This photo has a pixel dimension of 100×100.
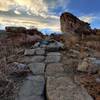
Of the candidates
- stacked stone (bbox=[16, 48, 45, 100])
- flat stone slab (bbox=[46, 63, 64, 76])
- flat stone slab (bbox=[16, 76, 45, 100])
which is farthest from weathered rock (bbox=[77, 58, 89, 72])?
flat stone slab (bbox=[16, 76, 45, 100])

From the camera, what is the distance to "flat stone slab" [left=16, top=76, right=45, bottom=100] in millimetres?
3041

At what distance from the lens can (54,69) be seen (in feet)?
14.4

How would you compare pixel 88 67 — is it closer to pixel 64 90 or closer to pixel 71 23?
pixel 64 90

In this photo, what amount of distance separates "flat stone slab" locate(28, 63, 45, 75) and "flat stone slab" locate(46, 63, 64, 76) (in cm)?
11

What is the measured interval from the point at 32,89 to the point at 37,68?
1.20 metres

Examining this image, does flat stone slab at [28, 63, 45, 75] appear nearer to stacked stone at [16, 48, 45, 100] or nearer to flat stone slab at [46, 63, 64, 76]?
stacked stone at [16, 48, 45, 100]

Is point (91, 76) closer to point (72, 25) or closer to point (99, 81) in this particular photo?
point (99, 81)

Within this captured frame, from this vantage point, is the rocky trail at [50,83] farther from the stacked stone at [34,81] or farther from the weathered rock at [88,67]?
the weathered rock at [88,67]

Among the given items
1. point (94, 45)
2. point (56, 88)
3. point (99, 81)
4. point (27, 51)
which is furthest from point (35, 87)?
point (94, 45)

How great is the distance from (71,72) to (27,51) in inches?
93.7

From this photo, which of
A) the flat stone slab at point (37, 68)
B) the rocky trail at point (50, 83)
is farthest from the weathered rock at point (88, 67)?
the flat stone slab at point (37, 68)

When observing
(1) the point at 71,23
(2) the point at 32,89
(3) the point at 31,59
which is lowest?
(2) the point at 32,89

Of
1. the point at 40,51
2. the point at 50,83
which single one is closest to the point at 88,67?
the point at 50,83

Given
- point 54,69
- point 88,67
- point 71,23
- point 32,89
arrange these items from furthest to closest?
point 71,23, point 54,69, point 88,67, point 32,89
